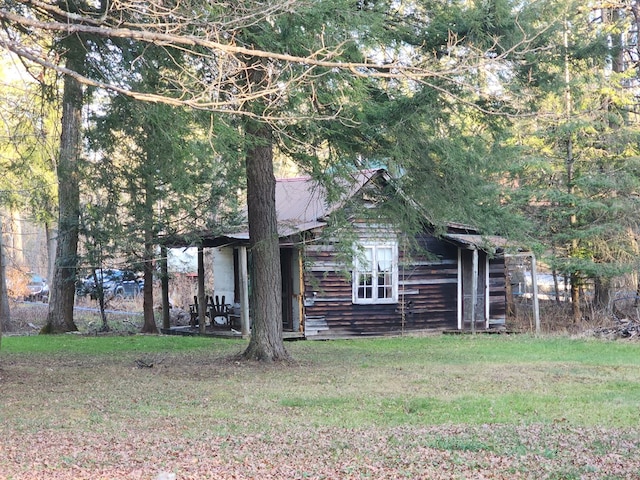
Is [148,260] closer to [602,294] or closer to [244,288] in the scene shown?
[244,288]

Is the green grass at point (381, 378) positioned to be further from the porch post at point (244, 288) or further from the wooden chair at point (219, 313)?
the wooden chair at point (219, 313)

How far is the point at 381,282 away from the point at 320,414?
45.4ft

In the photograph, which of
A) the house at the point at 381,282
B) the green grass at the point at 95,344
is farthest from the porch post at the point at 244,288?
the green grass at the point at 95,344

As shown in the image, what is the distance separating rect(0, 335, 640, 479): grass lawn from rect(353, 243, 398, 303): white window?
15.8 ft

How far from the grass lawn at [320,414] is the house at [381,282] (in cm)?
414

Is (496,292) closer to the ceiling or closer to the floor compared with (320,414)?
closer to the ceiling

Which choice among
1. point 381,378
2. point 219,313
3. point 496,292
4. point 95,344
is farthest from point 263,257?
point 496,292

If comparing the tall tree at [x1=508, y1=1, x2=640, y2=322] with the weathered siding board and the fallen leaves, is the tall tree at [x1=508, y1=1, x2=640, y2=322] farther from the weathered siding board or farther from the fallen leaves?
the fallen leaves

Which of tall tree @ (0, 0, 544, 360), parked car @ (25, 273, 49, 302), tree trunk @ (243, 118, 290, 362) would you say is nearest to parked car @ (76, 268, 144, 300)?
tree trunk @ (243, 118, 290, 362)

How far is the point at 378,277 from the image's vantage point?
23.7 m

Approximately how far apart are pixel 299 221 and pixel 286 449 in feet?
46.6

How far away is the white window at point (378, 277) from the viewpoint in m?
23.4

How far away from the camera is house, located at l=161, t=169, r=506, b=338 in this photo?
73.4ft

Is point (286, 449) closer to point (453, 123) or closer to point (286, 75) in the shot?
point (286, 75)
